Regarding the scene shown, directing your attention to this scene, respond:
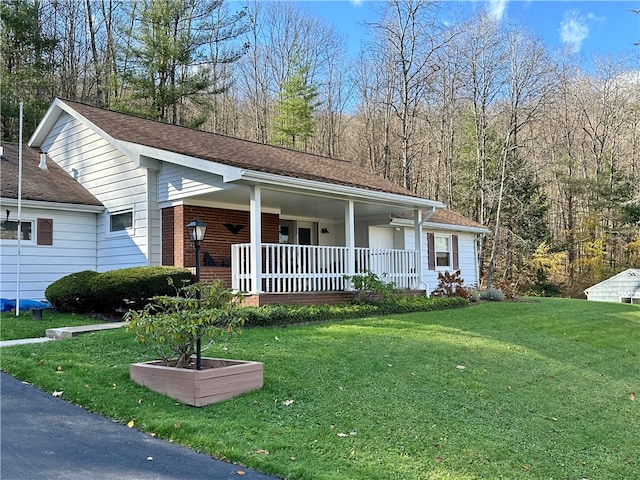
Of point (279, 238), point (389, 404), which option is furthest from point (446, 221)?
point (389, 404)

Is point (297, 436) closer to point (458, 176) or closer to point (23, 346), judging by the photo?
point (23, 346)

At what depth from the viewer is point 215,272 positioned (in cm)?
1272

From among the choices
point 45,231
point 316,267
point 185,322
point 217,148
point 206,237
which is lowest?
point 185,322

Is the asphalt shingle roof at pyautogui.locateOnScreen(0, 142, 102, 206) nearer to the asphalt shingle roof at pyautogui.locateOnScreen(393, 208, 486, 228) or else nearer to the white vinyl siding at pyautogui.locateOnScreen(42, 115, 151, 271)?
the white vinyl siding at pyautogui.locateOnScreen(42, 115, 151, 271)

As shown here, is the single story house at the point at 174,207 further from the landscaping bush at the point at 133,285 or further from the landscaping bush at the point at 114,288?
the landscaping bush at the point at 133,285

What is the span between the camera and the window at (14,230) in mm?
12266

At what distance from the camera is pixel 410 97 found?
26781mm

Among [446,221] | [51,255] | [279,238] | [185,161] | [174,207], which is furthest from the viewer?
[446,221]

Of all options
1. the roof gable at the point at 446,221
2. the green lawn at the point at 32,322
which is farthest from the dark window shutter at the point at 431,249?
the green lawn at the point at 32,322

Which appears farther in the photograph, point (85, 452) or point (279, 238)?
point (279, 238)

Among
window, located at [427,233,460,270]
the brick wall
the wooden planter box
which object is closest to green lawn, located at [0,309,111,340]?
the brick wall

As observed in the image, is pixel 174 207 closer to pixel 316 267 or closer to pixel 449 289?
pixel 316 267

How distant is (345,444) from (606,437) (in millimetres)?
3161

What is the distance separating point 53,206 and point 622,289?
22.2 m
